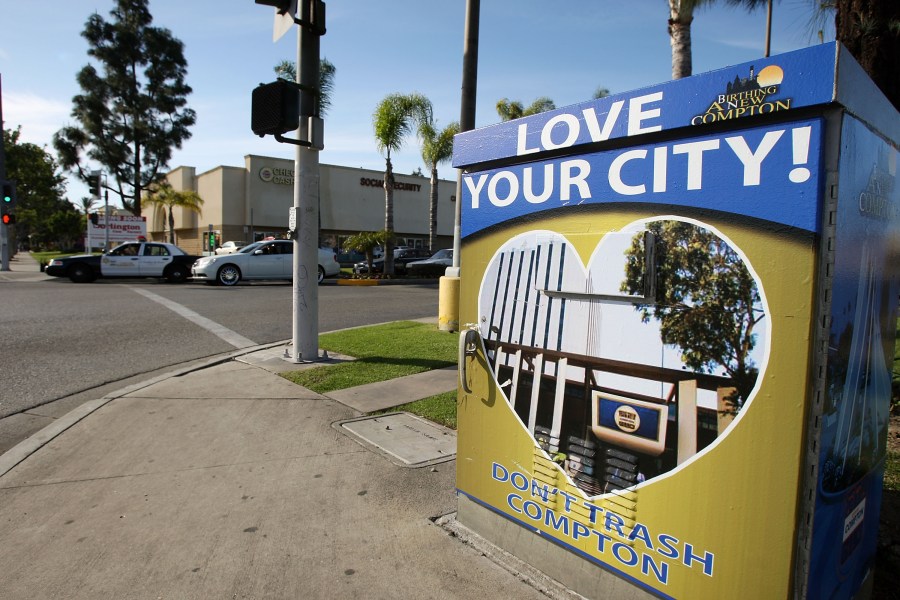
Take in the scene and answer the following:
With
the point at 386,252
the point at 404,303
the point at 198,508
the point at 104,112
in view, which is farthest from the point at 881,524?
the point at 104,112

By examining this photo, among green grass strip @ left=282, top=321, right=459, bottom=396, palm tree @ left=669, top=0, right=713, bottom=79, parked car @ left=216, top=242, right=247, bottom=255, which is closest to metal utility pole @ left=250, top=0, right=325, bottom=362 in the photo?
green grass strip @ left=282, top=321, right=459, bottom=396

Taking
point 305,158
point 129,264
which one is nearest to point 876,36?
point 305,158

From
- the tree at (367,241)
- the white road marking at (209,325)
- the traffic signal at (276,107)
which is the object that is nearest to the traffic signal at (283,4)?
the traffic signal at (276,107)

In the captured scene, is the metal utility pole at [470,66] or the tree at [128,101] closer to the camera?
the metal utility pole at [470,66]

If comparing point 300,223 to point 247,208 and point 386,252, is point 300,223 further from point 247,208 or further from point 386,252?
point 247,208

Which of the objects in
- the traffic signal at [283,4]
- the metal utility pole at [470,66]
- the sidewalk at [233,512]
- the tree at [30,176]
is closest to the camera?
the sidewalk at [233,512]

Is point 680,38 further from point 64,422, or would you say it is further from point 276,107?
point 64,422

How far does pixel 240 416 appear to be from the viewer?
5176 mm

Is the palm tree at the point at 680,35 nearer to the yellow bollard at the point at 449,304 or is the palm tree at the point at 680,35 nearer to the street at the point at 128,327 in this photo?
the yellow bollard at the point at 449,304

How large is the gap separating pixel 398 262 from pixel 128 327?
57.4 feet

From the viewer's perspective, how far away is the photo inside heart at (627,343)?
1969 mm

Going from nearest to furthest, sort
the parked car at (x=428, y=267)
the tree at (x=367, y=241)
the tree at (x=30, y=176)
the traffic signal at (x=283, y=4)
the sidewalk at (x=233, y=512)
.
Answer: the sidewalk at (x=233, y=512) < the traffic signal at (x=283, y=4) < the tree at (x=367, y=241) < the parked car at (x=428, y=267) < the tree at (x=30, y=176)

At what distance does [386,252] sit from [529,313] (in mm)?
21761

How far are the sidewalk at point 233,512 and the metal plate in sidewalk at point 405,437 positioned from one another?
0.03 metres
